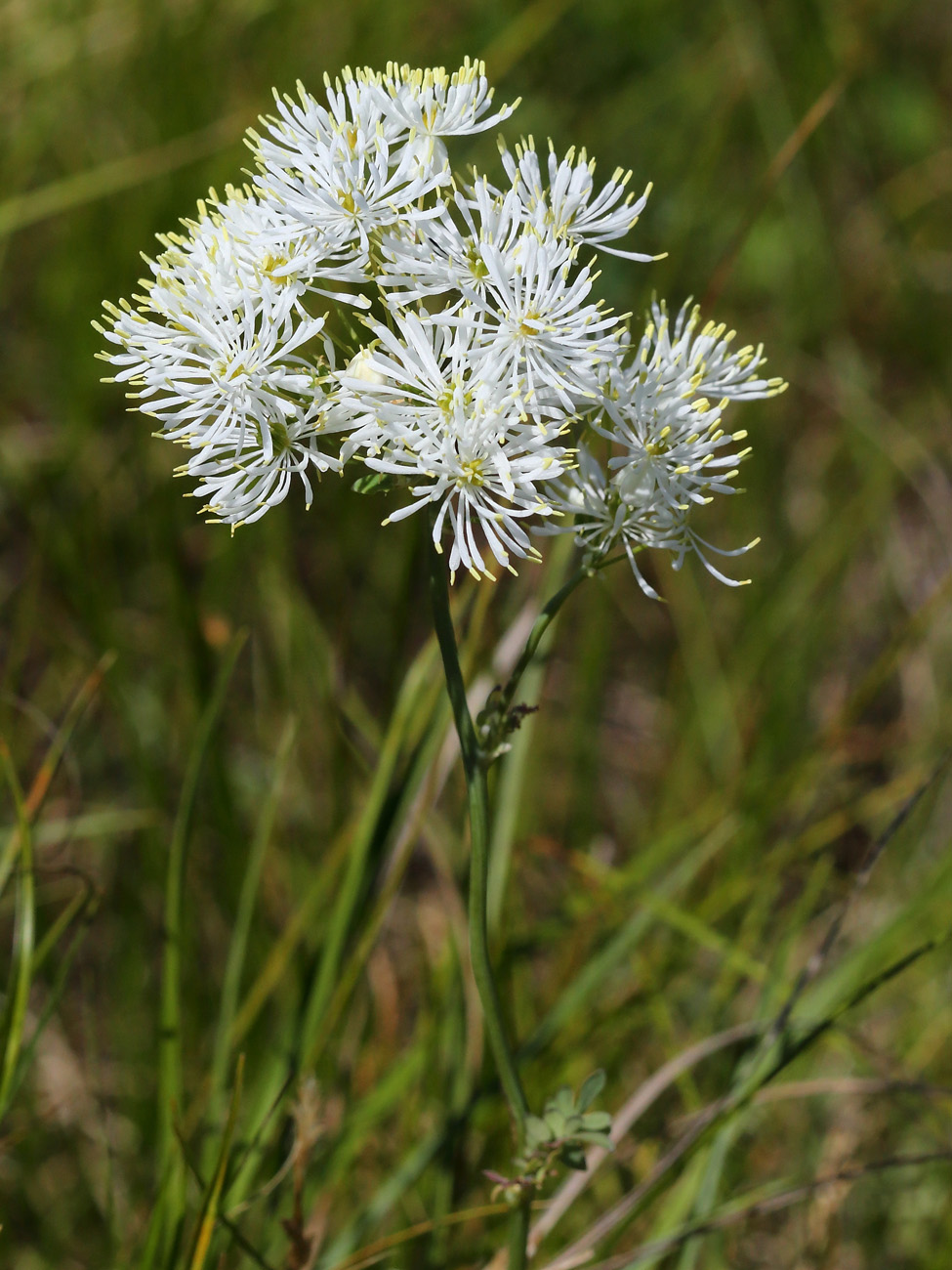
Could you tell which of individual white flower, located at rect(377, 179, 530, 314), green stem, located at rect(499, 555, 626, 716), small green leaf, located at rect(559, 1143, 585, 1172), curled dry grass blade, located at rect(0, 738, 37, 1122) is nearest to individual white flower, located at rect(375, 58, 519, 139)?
individual white flower, located at rect(377, 179, 530, 314)

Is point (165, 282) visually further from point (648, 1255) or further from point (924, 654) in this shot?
point (924, 654)

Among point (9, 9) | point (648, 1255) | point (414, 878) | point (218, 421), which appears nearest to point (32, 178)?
point (9, 9)

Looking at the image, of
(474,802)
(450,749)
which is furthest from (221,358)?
(450,749)

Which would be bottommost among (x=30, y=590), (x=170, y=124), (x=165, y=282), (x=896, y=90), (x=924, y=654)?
(x=924, y=654)

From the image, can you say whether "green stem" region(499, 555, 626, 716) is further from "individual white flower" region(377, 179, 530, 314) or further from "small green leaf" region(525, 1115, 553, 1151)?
"small green leaf" region(525, 1115, 553, 1151)

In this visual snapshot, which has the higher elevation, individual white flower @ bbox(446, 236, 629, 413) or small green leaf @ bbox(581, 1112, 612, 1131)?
individual white flower @ bbox(446, 236, 629, 413)

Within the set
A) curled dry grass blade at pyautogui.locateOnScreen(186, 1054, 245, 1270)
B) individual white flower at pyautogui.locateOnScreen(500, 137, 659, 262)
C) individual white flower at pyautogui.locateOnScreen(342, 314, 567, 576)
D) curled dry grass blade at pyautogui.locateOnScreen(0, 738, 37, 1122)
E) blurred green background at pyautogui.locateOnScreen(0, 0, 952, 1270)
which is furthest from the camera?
blurred green background at pyautogui.locateOnScreen(0, 0, 952, 1270)
